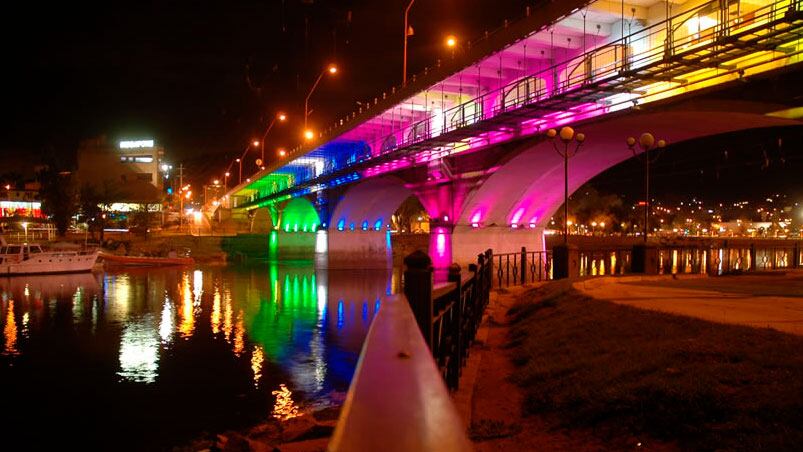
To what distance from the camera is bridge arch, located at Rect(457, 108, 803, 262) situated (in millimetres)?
18672

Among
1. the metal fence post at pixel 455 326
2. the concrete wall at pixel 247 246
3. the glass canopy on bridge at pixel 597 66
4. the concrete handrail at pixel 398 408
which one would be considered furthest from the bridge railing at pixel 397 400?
the concrete wall at pixel 247 246

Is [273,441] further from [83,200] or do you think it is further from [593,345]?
[83,200]

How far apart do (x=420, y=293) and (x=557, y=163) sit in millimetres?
24886

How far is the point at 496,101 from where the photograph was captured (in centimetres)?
2856

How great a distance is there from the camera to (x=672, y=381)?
19.6 feet

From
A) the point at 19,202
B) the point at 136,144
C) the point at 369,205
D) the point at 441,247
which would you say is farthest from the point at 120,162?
the point at 441,247

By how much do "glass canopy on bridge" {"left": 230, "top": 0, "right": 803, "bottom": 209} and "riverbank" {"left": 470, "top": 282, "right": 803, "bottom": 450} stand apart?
8099mm

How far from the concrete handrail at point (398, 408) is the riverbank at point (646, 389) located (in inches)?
134

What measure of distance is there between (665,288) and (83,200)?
72882 millimetres

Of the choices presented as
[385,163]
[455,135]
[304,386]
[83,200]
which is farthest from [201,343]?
[83,200]

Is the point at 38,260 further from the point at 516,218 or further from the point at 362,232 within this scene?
the point at 516,218

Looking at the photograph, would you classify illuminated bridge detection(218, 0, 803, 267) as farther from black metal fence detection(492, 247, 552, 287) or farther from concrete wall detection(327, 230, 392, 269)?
concrete wall detection(327, 230, 392, 269)

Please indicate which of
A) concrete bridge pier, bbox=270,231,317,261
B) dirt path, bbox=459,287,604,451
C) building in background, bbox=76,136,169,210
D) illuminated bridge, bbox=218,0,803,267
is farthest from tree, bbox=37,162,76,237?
dirt path, bbox=459,287,604,451

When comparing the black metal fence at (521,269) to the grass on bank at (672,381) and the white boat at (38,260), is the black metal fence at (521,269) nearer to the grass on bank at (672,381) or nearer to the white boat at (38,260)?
the grass on bank at (672,381)
